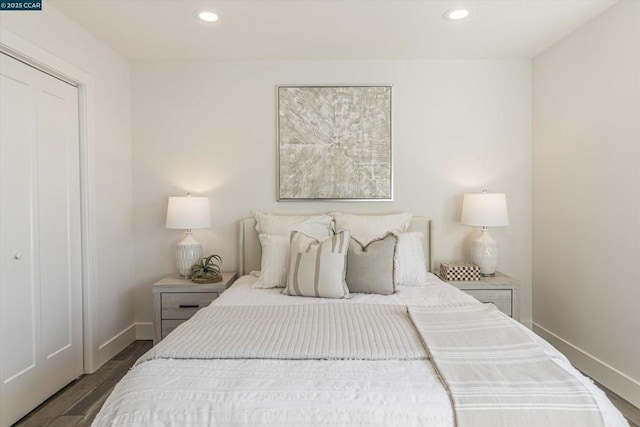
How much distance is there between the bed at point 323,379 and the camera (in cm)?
110

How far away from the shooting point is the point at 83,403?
229cm

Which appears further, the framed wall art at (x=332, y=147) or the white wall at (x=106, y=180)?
the framed wall art at (x=332, y=147)

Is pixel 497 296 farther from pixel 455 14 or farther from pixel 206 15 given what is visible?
pixel 206 15

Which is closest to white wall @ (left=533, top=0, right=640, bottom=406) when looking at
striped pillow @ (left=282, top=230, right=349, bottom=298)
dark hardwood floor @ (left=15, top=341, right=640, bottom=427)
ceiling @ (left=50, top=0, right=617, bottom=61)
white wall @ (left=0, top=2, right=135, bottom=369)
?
dark hardwood floor @ (left=15, top=341, right=640, bottom=427)

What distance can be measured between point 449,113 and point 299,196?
154 cm

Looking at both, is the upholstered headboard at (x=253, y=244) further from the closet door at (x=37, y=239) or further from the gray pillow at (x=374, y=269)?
the closet door at (x=37, y=239)

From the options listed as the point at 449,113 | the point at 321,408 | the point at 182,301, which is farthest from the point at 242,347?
the point at 449,113

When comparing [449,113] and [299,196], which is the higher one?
[449,113]

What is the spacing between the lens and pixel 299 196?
325cm

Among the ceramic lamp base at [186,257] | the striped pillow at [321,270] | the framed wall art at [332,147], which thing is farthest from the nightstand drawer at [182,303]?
the framed wall art at [332,147]

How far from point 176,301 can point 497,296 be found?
2513mm

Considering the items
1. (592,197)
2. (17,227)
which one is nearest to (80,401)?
(17,227)

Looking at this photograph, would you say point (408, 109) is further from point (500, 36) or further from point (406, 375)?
point (406, 375)

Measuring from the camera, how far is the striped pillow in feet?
7.47
